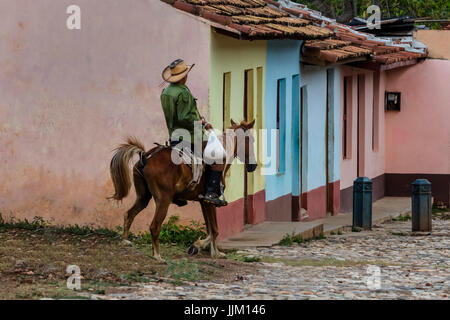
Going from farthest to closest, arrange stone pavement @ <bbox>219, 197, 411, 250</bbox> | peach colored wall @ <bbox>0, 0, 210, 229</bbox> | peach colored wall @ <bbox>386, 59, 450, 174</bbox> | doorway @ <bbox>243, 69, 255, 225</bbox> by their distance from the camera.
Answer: peach colored wall @ <bbox>386, 59, 450, 174</bbox> < doorway @ <bbox>243, 69, 255, 225</bbox> < stone pavement @ <bbox>219, 197, 411, 250</bbox> < peach colored wall @ <bbox>0, 0, 210, 229</bbox>

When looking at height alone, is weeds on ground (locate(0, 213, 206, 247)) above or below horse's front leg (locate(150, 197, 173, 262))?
below

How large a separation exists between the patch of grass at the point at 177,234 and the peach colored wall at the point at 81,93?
154 mm

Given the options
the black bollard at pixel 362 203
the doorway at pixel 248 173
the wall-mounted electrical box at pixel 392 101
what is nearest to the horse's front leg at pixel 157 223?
the doorway at pixel 248 173

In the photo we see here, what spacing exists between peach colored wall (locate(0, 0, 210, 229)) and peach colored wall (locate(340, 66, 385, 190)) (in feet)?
31.0

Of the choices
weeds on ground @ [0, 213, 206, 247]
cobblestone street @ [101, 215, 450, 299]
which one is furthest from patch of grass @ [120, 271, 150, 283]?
weeds on ground @ [0, 213, 206, 247]

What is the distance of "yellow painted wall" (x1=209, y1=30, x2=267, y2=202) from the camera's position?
15195mm

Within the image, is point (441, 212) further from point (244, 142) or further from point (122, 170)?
point (122, 170)

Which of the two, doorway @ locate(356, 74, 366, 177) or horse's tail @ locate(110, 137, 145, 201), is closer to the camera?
horse's tail @ locate(110, 137, 145, 201)

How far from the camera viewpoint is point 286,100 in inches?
778

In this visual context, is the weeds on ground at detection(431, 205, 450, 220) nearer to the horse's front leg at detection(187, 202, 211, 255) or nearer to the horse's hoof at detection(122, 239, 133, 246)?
the horse's front leg at detection(187, 202, 211, 255)

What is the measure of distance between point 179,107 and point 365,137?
42.7ft

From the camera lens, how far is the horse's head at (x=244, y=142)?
45.8 feet

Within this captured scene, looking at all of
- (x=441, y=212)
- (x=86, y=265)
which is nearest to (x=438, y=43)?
(x=441, y=212)

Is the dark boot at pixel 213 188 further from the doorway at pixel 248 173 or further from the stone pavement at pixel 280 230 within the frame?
the doorway at pixel 248 173
